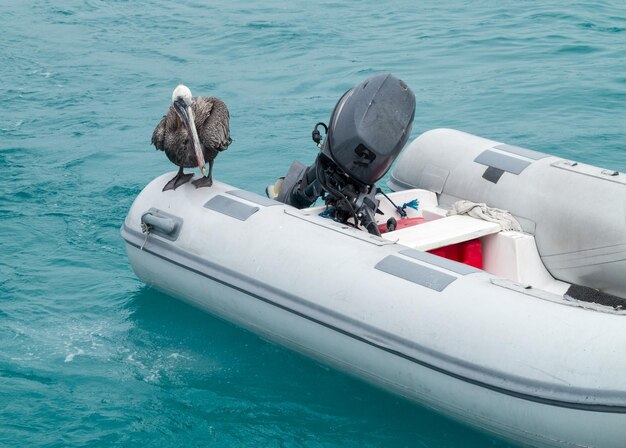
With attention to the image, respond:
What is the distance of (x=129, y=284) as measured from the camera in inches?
227

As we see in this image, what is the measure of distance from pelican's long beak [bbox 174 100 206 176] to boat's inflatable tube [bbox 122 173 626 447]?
10.0 inches

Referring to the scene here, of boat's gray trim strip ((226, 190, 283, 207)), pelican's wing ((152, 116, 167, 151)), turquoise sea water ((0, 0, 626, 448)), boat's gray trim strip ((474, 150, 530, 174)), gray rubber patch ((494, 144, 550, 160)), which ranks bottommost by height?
turquoise sea water ((0, 0, 626, 448))

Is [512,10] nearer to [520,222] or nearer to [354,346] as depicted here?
[520,222]

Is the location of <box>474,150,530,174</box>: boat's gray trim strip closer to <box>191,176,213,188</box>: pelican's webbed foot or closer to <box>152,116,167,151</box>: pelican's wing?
<box>191,176,213,188</box>: pelican's webbed foot

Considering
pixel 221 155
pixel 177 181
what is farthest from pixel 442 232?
pixel 221 155

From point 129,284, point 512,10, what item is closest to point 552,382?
point 129,284

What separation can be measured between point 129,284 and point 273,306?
5.09ft

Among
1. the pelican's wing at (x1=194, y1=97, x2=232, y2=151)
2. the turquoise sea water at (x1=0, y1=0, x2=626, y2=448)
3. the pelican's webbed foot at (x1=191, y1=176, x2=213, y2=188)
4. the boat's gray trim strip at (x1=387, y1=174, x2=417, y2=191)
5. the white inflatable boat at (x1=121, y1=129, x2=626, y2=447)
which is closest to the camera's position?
the white inflatable boat at (x1=121, y1=129, x2=626, y2=447)

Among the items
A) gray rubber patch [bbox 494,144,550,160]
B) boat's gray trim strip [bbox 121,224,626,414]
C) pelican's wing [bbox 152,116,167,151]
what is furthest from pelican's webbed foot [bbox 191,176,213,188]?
gray rubber patch [bbox 494,144,550,160]

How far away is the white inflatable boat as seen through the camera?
3.66 meters

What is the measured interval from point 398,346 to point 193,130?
5.40ft

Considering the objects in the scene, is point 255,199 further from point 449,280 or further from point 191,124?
point 449,280

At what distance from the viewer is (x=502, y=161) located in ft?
17.6

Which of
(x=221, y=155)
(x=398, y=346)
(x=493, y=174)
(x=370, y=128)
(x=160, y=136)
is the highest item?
(x=370, y=128)
